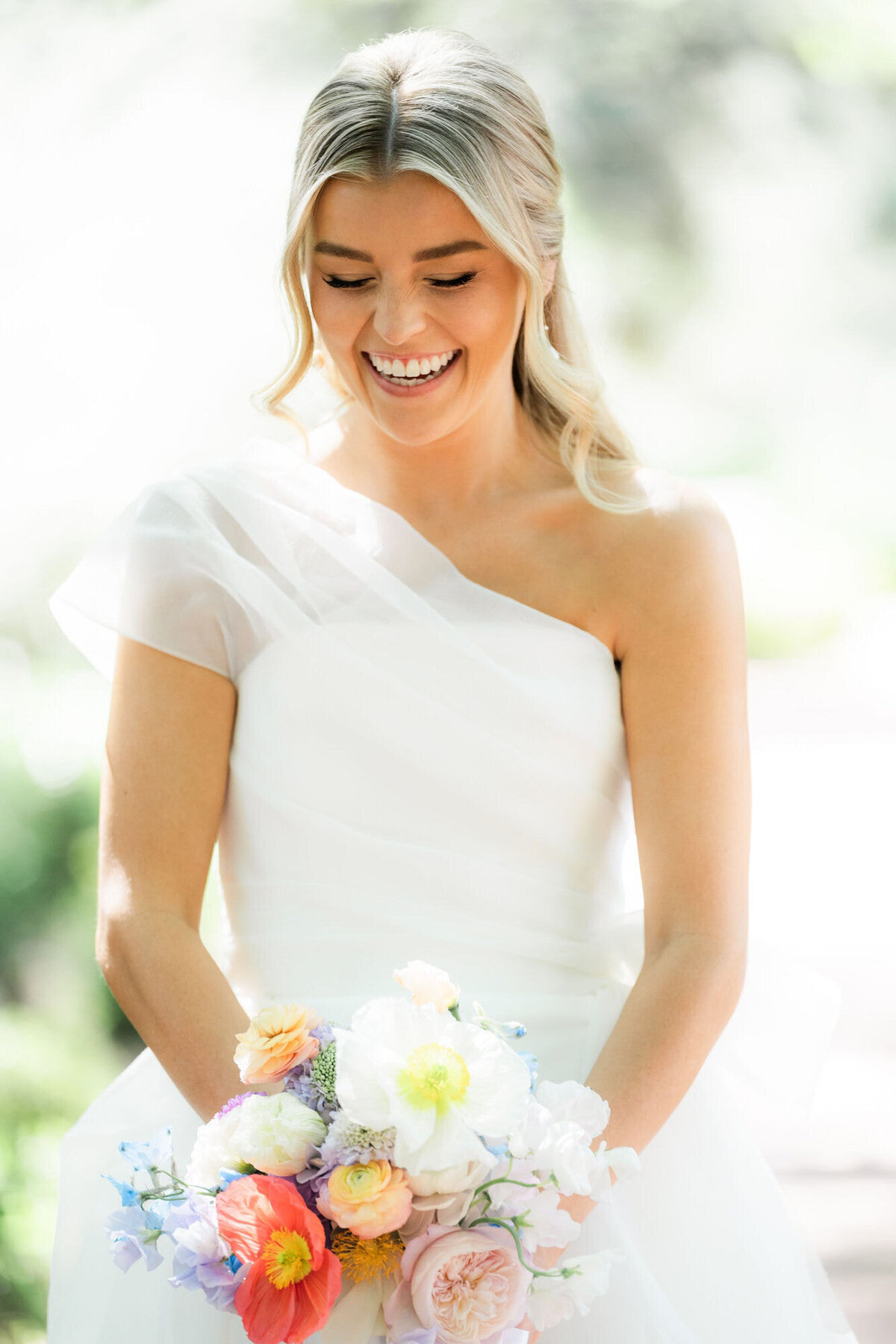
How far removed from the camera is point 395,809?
1.44 meters

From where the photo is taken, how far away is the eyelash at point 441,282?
4.48ft

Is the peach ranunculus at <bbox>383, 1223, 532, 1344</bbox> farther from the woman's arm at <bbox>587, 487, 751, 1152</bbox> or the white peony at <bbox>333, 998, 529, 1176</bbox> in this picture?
the woman's arm at <bbox>587, 487, 751, 1152</bbox>

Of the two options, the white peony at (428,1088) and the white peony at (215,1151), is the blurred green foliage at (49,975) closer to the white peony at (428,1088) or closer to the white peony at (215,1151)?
the white peony at (215,1151)

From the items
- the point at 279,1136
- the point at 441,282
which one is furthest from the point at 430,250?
the point at 279,1136

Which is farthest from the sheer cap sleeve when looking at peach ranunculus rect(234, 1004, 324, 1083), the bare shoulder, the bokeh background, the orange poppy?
the bokeh background

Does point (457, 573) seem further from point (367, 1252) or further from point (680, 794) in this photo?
point (367, 1252)

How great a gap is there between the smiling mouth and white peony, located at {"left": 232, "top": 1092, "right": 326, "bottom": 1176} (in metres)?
0.75

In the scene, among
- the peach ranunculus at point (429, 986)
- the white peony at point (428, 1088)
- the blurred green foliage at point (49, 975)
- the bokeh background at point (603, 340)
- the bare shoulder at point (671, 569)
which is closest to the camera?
the white peony at point (428, 1088)

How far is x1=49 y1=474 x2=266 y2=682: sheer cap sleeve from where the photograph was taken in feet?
4.70

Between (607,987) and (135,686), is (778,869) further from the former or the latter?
(135,686)

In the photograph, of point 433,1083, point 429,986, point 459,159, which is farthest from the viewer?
point 459,159

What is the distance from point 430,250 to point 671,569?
16.2 inches

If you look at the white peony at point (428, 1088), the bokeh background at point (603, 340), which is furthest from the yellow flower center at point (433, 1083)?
the bokeh background at point (603, 340)

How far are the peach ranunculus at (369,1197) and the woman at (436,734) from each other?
44cm
